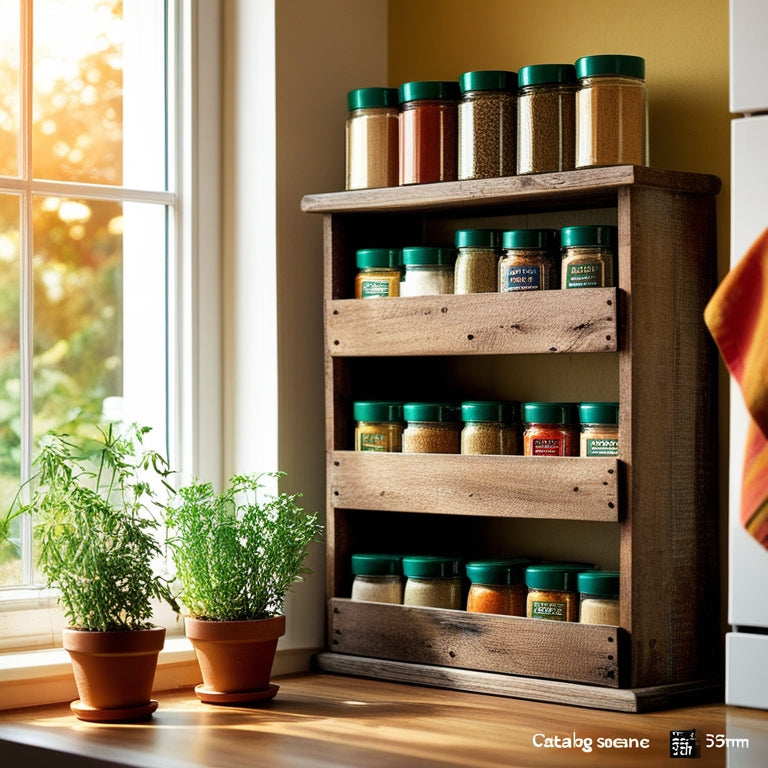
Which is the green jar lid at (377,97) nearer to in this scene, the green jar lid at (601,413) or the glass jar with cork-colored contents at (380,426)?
the glass jar with cork-colored contents at (380,426)

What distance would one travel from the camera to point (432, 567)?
6.58 feet

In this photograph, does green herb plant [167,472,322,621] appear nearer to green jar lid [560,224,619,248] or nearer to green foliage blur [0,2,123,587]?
green foliage blur [0,2,123,587]

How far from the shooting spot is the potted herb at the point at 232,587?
185 cm

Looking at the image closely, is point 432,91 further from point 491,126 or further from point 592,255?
point 592,255

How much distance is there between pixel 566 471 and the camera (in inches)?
73.1

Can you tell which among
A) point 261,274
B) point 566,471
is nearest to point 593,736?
point 566,471

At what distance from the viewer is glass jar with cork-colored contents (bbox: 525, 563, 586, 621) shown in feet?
6.21

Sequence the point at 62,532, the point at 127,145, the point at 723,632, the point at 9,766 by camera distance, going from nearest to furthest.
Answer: the point at 9,766 → the point at 62,532 → the point at 723,632 → the point at 127,145

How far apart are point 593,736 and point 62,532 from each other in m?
0.74

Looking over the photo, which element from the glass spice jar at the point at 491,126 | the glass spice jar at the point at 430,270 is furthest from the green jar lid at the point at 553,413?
the glass spice jar at the point at 491,126

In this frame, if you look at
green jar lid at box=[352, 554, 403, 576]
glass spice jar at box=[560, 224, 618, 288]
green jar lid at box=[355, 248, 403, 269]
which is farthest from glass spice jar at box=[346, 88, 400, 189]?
green jar lid at box=[352, 554, 403, 576]

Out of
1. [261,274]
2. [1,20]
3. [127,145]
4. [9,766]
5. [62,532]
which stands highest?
[1,20]

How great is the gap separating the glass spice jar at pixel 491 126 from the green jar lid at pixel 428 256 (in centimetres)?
12

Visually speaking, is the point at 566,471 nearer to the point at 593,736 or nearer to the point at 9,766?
the point at 593,736
